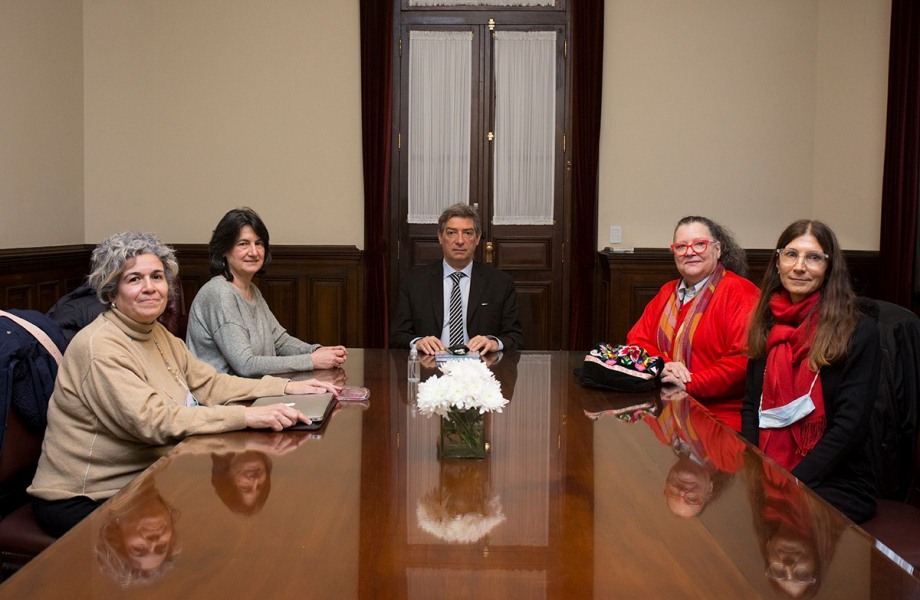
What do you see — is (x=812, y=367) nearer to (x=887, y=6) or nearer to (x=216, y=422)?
(x=216, y=422)

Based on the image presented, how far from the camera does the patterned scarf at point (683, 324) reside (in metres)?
3.60

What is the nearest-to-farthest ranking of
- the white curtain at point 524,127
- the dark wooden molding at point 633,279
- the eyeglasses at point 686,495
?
the eyeglasses at point 686,495, the dark wooden molding at point 633,279, the white curtain at point 524,127

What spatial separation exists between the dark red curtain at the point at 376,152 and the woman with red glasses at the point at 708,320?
339 cm

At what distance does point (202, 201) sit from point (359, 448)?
5.10 metres

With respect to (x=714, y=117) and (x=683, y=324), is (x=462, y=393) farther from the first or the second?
(x=714, y=117)

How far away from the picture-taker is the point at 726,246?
3.70 m

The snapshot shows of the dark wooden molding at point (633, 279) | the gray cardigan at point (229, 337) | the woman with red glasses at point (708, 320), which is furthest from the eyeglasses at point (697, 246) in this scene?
the dark wooden molding at point (633, 279)

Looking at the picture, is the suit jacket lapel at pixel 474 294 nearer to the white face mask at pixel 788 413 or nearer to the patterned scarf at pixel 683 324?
the patterned scarf at pixel 683 324

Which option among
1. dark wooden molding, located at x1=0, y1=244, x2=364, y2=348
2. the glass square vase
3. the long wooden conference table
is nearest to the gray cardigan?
the long wooden conference table

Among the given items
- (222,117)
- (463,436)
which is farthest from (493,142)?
(463,436)

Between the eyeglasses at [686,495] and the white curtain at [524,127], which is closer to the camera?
the eyeglasses at [686,495]

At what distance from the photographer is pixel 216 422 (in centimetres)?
250

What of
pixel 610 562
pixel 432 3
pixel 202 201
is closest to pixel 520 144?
pixel 432 3

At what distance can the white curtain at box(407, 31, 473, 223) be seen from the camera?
696cm
